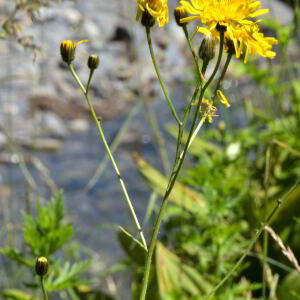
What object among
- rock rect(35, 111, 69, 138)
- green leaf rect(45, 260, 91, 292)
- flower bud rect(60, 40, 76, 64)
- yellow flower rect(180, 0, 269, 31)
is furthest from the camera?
rock rect(35, 111, 69, 138)

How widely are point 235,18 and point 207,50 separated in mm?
64

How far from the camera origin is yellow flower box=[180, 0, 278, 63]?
0.82 m

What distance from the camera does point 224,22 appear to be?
2.72 feet

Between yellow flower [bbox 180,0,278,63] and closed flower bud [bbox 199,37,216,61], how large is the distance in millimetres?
21

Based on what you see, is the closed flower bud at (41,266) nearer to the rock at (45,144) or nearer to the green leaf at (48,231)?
the green leaf at (48,231)

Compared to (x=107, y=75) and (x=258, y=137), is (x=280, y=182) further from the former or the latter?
(x=107, y=75)

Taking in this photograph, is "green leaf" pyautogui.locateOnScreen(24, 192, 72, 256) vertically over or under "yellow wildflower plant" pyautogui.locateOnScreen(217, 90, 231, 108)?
under

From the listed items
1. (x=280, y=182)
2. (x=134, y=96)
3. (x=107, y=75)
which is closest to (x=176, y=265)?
(x=280, y=182)

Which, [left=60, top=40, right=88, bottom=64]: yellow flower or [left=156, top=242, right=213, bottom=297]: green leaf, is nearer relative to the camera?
[left=60, top=40, right=88, bottom=64]: yellow flower

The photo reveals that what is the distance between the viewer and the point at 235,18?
0.83 meters

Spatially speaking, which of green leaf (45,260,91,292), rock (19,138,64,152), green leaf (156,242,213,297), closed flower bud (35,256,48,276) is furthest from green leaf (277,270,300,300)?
rock (19,138,64,152)

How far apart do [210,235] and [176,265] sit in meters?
0.14

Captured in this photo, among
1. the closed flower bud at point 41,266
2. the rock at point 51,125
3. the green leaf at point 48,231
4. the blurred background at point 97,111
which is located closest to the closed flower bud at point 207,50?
the closed flower bud at point 41,266

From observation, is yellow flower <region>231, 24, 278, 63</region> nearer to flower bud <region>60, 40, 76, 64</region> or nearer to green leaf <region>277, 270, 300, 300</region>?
flower bud <region>60, 40, 76, 64</region>
